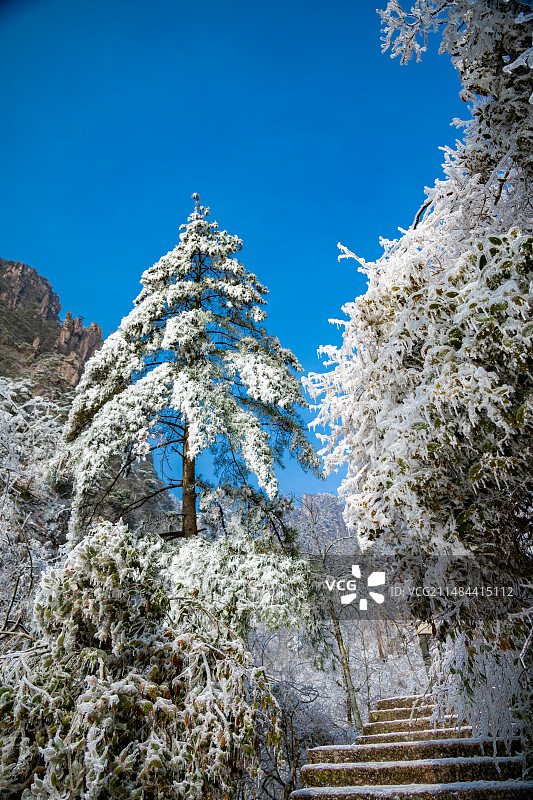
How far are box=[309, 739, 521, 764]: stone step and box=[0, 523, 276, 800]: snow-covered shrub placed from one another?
5.30 feet

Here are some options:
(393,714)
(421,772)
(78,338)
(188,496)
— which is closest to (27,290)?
(78,338)

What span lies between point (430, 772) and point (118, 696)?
256 cm

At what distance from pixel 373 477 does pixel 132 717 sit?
207cm

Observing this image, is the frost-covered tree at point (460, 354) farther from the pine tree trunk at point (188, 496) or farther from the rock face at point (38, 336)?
the rock face at point (38, 336)

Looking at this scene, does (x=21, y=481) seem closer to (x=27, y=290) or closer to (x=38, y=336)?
(x=38, y=336)

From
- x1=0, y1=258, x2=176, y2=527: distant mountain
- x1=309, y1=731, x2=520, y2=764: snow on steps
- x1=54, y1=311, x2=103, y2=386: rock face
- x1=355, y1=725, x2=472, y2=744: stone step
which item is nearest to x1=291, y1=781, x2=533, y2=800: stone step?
x1=309, y1=731, x2=520, y2=764: snow on steps

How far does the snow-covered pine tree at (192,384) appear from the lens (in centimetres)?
756

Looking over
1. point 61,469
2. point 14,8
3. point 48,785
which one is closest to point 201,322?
point 61,469

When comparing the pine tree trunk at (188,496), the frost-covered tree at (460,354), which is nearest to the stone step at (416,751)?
the frost-covered tree at (460,354)

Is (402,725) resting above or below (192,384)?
below

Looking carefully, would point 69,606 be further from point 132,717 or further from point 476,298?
point 476,298

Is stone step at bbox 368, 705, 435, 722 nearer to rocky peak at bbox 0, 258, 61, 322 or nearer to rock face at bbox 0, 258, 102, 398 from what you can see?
rock face at bbox 0, 258, 102, 398

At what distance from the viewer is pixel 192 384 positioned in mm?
7684

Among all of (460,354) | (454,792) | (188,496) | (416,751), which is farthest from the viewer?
(188,496)
